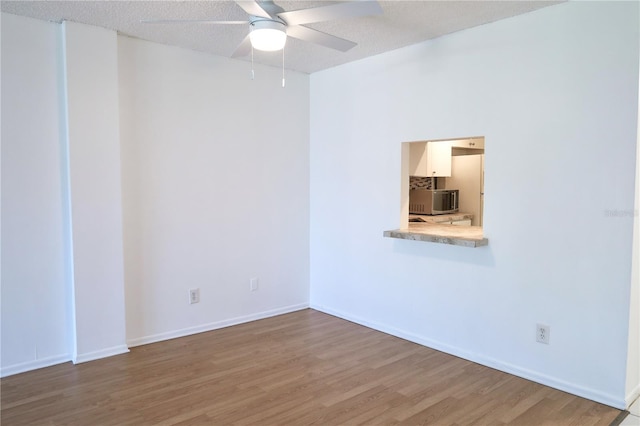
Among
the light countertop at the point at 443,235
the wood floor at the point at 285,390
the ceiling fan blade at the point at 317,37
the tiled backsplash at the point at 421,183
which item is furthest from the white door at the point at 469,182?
the ceiling fan blade at the point at 317,37

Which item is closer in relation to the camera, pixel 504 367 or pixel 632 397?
pixel 632 397

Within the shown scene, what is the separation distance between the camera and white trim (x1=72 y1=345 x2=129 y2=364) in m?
3.47

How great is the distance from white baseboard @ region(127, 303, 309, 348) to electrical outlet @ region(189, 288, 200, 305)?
24 cm

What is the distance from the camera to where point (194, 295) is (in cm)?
417

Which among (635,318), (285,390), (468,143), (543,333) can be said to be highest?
(468,143)

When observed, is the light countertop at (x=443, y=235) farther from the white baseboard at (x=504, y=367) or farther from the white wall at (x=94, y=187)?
the white wall at (x=94, y=187)

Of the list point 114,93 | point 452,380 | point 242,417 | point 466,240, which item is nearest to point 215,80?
point 114,93

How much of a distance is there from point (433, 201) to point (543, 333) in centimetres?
211

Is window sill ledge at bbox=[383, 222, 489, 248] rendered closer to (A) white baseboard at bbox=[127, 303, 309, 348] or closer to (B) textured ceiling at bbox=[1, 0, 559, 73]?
(A) white baseboard at bbox=[127, 303, 309, 348]

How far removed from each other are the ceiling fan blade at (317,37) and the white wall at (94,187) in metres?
1.63

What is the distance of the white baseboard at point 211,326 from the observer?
389 centimetres

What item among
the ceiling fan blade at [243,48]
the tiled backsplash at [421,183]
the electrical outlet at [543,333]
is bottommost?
the electrical outlet at [543,333]

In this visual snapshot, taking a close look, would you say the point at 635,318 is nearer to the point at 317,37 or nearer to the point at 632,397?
the point at 632,397

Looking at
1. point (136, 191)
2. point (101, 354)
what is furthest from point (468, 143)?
point (101, 354)
